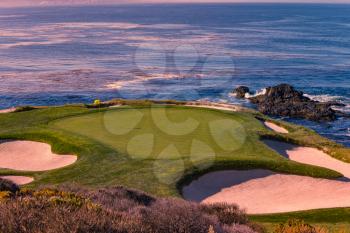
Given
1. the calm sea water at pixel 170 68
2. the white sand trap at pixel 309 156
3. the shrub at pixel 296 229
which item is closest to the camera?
the shrub at pixel 296 229

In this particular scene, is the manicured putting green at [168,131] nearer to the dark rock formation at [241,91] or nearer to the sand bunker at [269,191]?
the sand bunker at [269,191]

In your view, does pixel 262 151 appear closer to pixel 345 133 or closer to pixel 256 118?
pixel 256 118

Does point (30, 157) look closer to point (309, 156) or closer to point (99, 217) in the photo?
point (309, 156)

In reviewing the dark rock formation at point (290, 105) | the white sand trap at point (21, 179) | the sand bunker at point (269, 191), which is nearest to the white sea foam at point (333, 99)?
the dark rock formation at point (290, 105)

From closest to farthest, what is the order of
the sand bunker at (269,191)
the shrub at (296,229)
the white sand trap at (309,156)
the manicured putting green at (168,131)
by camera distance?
the shrub at (296,229), the sand bunker at (269,191), the manicured putting green at (168,131), the white sand trap at (309,156)

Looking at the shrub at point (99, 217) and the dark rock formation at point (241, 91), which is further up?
the shrub at point (99, 217)

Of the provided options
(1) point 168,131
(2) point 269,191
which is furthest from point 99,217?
(1) point 168,131

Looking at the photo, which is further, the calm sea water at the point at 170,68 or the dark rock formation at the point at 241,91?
the calm sea water at the point at 170,68

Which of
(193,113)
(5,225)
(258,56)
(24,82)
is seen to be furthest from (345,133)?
(258,56)
